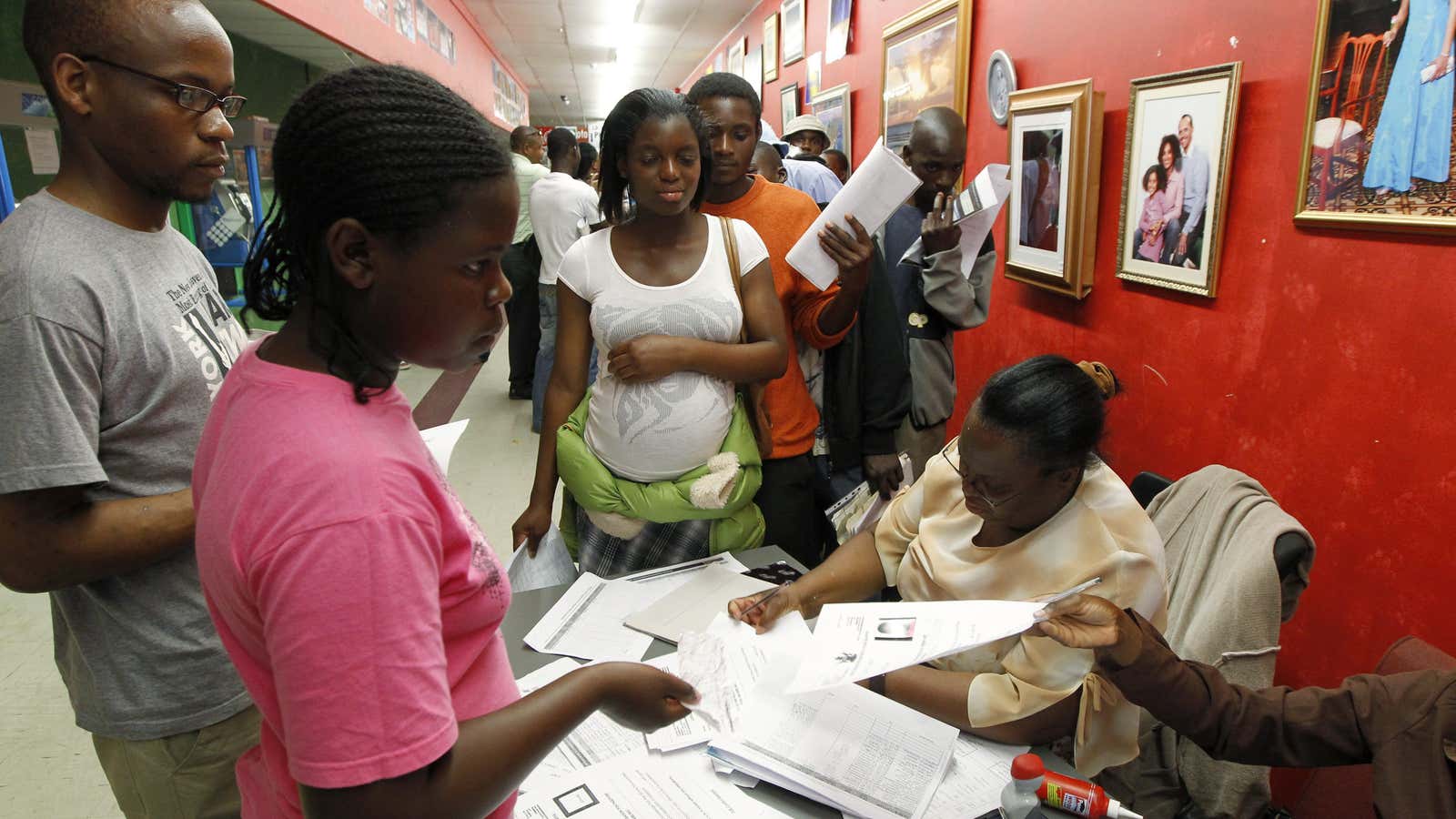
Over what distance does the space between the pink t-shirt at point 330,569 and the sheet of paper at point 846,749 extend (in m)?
0.61

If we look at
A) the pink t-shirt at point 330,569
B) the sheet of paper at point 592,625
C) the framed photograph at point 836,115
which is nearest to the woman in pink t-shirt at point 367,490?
the pink t-shirt at point 330,569

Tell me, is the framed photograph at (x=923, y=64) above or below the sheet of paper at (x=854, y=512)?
above

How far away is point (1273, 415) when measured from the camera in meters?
1.94

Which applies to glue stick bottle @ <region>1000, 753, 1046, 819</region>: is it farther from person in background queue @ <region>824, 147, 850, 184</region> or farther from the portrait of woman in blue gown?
person in background queue @ <region>824, 147, 850, 184</region>

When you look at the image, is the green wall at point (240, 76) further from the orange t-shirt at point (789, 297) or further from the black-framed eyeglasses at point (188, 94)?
the black-framed eyeglasses at point (188, 94)

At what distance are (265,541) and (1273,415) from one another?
2.11m

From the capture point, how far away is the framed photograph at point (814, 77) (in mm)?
6133

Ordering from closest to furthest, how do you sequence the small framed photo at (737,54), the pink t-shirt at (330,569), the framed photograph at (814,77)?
the pink t-shirt at (330,569)
the framed photograph at (814,77)
the small framed photo at (737,54)

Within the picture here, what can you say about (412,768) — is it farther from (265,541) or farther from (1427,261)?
(1427,261)

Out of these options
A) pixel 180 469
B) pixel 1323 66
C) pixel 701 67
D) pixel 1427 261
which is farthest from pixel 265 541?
pixel 701 67

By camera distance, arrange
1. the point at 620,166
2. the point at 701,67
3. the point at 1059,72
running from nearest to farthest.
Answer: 1. the point at 620,166
2. the point at 1059,72
3. the point at 701,67

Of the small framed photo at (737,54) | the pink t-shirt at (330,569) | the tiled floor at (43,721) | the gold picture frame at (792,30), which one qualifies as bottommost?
the tiled floor at (43,721)

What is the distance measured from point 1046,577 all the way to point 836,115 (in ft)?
16.4

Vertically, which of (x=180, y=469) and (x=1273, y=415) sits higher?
(x=180, y=469)
